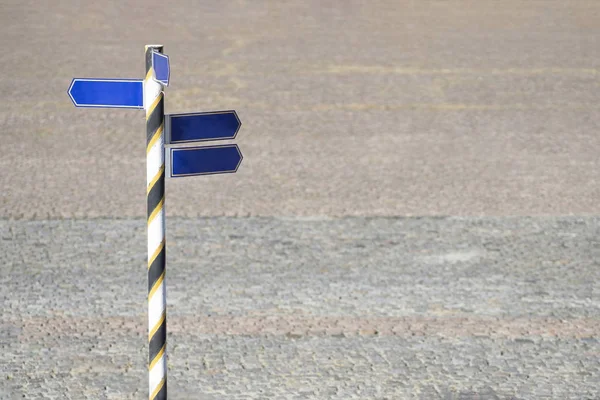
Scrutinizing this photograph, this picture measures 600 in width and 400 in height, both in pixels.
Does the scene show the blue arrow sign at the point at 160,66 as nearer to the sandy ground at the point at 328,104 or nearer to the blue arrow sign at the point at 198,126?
the blue arrow sign at the point at 198,126

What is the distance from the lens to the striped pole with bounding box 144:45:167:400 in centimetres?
548

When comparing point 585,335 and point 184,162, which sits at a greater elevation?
point 184,162

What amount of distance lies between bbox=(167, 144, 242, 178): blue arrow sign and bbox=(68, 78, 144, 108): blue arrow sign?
34 centimetres

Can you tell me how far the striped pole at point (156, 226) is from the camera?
548cm

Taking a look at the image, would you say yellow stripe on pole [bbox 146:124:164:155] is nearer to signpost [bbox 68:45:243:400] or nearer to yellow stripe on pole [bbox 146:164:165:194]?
signpost [bbox 68:45:243:400]

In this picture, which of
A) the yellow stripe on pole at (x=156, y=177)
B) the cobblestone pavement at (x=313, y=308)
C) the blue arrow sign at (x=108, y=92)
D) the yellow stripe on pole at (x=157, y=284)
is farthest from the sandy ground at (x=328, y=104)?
the blue arrow sign at (x=108, y=92)

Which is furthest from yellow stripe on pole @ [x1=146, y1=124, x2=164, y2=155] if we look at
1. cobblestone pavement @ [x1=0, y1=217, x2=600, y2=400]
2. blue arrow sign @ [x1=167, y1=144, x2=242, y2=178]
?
cobblestone pavement @ [x1=0, y1=217, x2=600, y2=400]

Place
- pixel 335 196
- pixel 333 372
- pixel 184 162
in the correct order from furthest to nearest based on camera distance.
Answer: pixel 335 196 < pixel 333 372 < pixel 184 162

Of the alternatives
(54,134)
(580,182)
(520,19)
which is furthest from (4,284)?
(520,19)

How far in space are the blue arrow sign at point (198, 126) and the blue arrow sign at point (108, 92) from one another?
219 millimetres

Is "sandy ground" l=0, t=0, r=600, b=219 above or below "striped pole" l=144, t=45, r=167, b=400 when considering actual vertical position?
below

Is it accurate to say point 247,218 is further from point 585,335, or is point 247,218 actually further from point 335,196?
point 585,335

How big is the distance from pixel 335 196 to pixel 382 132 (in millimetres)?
3078

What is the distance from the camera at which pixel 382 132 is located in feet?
45.8
